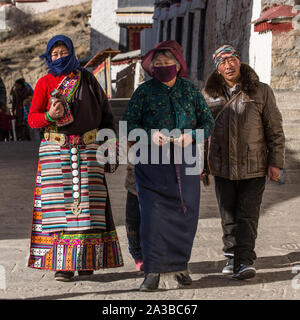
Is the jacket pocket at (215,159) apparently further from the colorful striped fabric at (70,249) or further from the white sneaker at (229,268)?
the colorful striped fabric at (70,249)

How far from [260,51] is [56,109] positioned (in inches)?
339

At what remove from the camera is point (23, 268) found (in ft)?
17.4

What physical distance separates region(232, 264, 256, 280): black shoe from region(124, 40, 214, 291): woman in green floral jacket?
1.62 feet

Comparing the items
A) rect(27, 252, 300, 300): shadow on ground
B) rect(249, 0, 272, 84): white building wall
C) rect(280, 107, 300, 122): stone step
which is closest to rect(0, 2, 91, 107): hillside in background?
rect(249, 0, 272, 84): white building wall

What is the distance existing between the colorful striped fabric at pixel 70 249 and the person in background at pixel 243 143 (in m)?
0.87

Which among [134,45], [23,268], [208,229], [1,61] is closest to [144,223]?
[23,268]

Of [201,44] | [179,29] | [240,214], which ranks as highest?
[179,29]

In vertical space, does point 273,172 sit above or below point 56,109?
below

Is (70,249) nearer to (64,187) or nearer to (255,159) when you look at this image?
(64,187)

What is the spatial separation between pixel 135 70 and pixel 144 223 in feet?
71.3

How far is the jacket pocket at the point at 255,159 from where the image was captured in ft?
16.2

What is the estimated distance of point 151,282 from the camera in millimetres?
4570

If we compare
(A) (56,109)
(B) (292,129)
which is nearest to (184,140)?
(A) (56,109)

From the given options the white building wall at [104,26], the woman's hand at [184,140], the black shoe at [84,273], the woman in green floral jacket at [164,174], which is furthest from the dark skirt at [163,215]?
the white building wall at [104,26]
